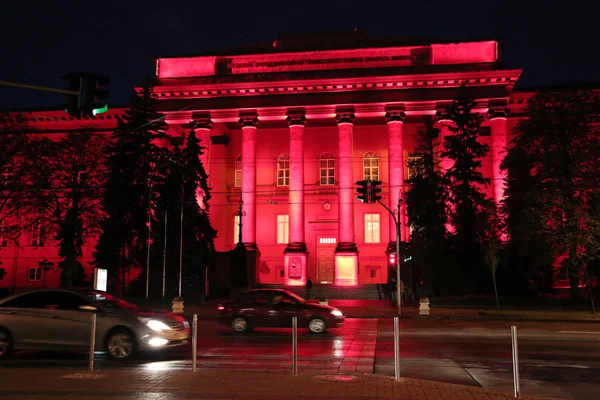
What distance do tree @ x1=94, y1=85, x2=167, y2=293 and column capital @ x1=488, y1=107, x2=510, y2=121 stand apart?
2562cm

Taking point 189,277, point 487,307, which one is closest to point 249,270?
point 189,277

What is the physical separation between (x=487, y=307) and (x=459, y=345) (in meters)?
20.7

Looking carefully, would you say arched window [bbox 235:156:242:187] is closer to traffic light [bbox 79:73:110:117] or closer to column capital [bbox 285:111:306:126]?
column capital [bbox 285:111:306:126]

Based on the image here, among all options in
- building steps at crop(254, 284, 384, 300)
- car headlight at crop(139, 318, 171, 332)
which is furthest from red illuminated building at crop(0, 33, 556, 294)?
car headlight at crop(139, 318, 171, 332)

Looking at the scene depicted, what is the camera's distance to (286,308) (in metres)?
20.8

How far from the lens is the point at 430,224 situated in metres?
42.1

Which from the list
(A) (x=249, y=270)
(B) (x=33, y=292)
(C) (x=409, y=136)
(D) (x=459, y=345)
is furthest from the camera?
(C) (x=409, y=136)

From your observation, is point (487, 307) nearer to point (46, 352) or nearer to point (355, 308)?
point (355, 308)

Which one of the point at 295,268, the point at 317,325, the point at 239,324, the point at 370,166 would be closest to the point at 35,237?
the point at 295,268

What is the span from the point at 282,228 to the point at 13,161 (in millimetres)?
23350

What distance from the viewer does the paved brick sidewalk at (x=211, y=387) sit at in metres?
8.81

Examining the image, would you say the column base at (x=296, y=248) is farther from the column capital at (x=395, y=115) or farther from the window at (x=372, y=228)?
the column capital at (x=395, y=115)

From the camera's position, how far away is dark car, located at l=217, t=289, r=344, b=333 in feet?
67.1

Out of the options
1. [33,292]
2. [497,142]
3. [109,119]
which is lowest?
[33,292]
